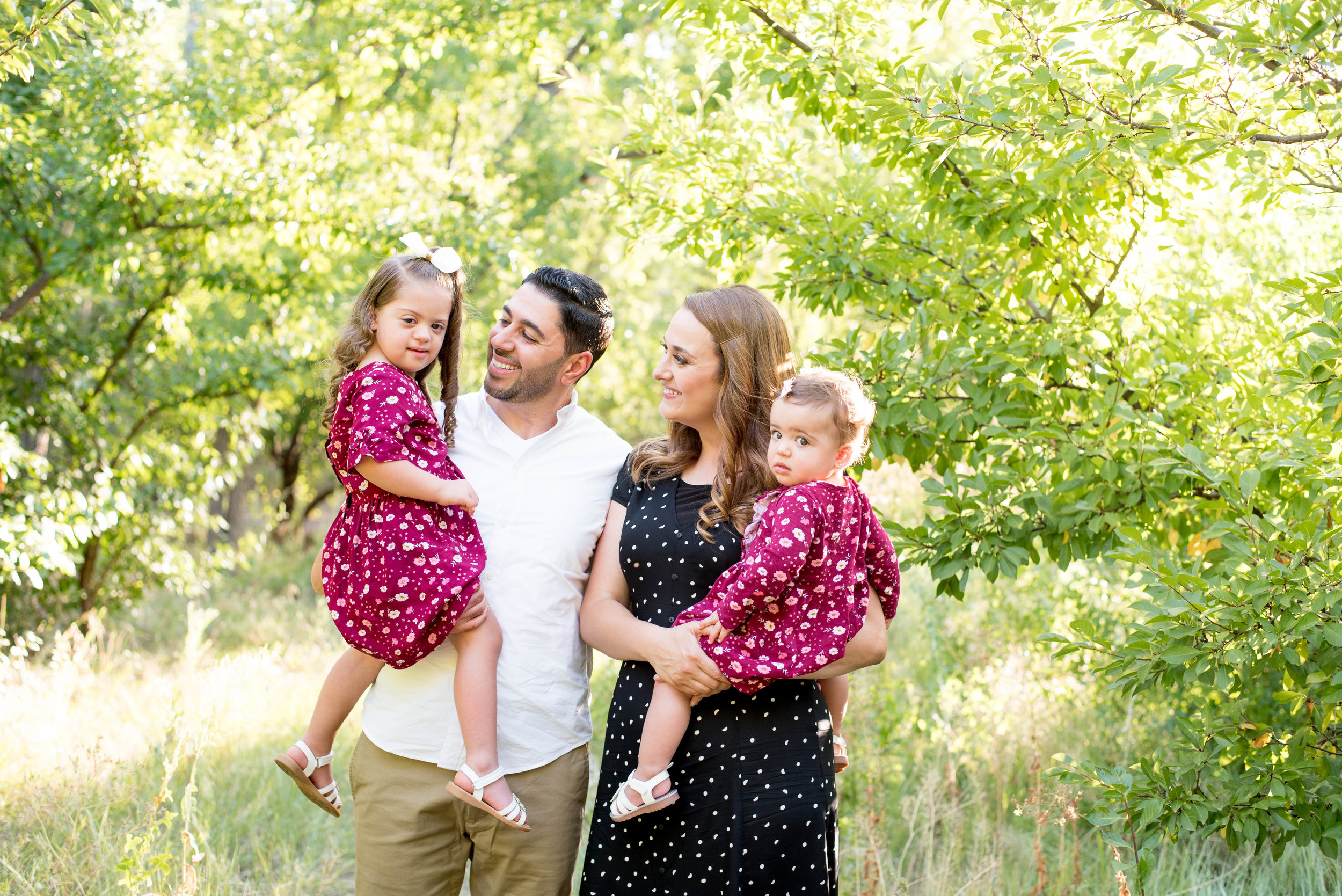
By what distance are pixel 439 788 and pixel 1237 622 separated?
1.88 metres

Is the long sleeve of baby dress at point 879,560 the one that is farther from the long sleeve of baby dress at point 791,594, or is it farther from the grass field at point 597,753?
the grass field at point 597,753

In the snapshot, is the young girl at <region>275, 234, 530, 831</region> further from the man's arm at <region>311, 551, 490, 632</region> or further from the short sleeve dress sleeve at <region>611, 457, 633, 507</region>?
the short sleeve dress sleeve at <region>611, 457, 633, 507</region>

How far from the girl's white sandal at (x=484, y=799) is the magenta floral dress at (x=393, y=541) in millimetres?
323

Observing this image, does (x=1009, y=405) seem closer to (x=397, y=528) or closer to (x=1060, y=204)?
(x=1060, y=204)

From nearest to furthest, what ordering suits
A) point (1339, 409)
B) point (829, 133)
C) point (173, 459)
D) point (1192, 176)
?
point (1339, 409), point (1192, 176), point (829, 133), point (173, 459)

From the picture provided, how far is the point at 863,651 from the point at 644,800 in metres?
0.62

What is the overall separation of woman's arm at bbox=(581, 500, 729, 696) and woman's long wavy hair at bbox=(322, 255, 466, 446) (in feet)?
1.73

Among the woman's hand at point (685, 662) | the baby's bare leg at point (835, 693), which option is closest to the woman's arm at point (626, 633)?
the woman's hand at point (685, 662)

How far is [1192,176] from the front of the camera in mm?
2670

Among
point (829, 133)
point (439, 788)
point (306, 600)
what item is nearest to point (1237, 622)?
point (439, 788)

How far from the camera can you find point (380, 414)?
250cm

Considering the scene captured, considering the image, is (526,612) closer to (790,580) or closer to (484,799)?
(484,799)

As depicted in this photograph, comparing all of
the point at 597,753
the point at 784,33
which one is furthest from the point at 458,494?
the point at 597,753

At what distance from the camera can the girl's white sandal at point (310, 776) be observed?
2.60 m
